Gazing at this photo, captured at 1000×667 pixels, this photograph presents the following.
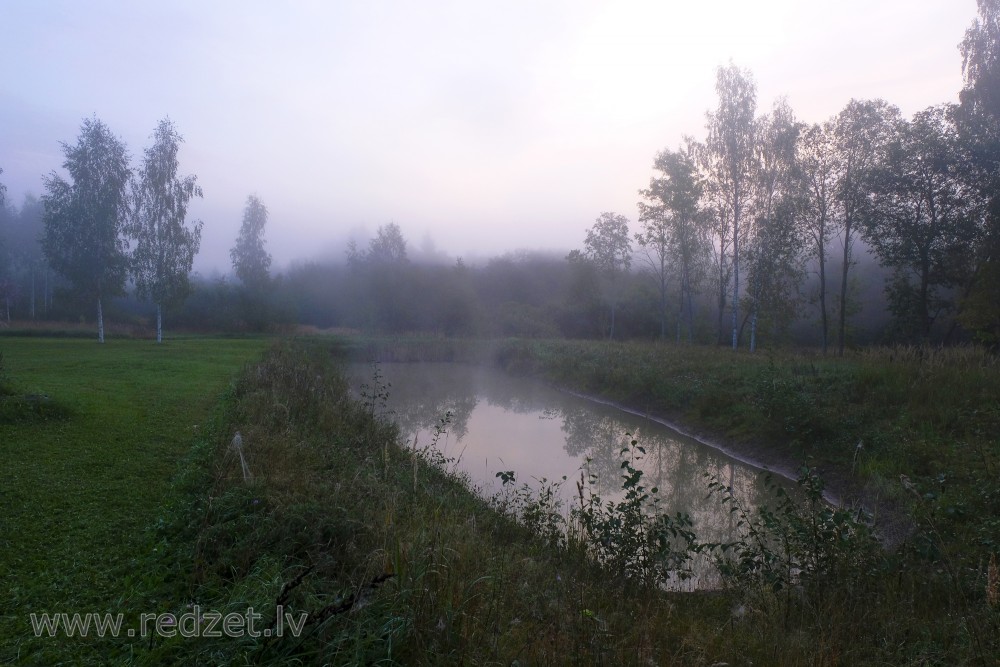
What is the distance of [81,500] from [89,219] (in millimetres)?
25422

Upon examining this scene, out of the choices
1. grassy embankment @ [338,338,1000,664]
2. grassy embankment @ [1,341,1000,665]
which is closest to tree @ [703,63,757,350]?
grassy embankment @ [338,338,1000,664]

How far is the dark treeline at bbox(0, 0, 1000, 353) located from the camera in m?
17.2

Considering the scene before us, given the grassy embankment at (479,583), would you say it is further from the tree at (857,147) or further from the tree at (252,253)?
the tree at (252,253)

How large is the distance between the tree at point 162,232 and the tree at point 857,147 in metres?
27.5

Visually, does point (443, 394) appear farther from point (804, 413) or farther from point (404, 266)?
point (404, 266)

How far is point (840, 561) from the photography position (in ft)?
14.9

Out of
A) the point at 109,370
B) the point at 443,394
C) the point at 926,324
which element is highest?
the point at 926,324

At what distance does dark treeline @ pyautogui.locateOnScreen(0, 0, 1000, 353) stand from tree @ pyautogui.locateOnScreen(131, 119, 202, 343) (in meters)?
0.07

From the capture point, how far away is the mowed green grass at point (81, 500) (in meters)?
2.84

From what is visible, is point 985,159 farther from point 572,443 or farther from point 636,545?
point 636,545

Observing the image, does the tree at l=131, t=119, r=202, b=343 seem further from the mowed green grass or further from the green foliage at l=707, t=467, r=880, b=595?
the green foliage at l=707, t=467, r=880, b=595

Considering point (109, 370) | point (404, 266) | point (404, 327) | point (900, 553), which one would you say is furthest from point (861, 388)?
point (404, 266)

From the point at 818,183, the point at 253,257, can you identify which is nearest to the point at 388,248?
the point at 253,257

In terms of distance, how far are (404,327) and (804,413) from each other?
111 feet
